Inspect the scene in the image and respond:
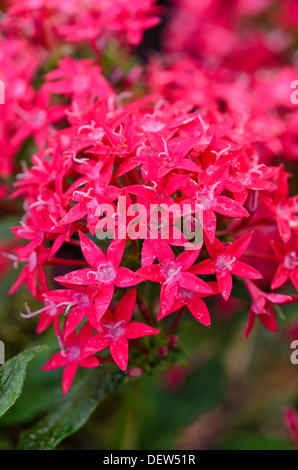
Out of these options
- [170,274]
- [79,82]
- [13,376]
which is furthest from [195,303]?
[79,82]

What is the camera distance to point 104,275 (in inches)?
26.5

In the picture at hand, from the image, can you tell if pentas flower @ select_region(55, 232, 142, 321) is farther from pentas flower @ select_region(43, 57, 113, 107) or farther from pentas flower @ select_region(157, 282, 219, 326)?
pentas flower @ select_region(43, 57, 113, 107)

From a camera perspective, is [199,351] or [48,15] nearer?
[48,15]

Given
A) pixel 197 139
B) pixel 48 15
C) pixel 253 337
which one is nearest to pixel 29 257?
pixel 197 139

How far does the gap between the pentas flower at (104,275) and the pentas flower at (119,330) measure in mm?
37

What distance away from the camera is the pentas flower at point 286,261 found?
0.73m

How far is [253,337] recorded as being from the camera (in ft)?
4.43

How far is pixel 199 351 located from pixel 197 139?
0.89m

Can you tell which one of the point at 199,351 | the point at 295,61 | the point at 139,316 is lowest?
the point at 199,351

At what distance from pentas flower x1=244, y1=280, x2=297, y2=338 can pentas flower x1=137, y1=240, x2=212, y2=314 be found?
11 cm

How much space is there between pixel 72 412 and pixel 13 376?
169mm

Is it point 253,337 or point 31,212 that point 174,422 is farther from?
point 31,212

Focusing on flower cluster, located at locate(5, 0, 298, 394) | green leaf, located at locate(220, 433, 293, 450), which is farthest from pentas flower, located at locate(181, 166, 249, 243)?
green leaf, located at locate(220, 433, 293, 450)
